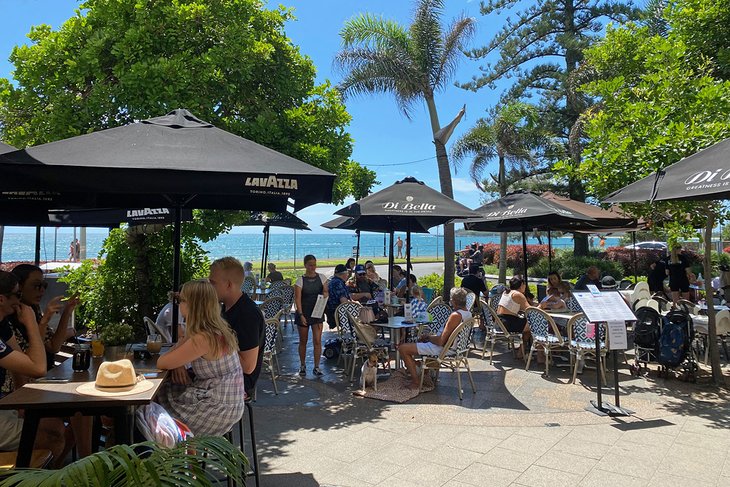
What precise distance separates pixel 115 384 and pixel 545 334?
18.6 feet

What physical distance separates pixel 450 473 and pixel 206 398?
1.96 m

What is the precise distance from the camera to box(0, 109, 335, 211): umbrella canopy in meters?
3.16

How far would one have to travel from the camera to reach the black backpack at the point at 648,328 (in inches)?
268

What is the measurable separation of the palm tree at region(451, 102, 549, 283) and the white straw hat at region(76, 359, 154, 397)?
56.0 ft

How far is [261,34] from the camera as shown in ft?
26.1

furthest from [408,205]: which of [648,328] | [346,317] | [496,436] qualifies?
[648,328]

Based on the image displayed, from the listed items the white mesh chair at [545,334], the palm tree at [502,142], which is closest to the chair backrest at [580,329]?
the white mesh chair at [545,334]

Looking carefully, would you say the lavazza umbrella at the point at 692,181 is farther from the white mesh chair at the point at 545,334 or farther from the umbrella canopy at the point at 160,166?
the umbrella canopy at the point at 160,166

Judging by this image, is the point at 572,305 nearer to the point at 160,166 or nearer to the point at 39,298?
the point at 160,166

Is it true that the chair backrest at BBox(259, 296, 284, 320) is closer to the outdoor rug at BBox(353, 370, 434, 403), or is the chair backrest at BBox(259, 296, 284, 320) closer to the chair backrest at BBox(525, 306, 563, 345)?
the outdoor rug at BBox(353, 370, 434, 403)

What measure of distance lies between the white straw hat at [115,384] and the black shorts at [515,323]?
6084 millimetres

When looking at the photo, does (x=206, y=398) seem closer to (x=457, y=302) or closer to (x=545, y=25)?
(x=457, y=302)

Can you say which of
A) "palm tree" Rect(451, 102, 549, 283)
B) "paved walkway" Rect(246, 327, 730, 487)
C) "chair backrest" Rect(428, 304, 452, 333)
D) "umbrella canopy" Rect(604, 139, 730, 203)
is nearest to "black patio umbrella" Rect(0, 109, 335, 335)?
"paved walkway" Rect(246, 327, 730, 487)

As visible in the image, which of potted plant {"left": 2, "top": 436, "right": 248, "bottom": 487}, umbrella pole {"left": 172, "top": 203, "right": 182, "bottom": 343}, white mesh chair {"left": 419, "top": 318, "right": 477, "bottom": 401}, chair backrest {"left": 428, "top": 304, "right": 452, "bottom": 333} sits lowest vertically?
white mesh chair {"left": 419, "top": 318, "right": 477, "bottom": 401}
